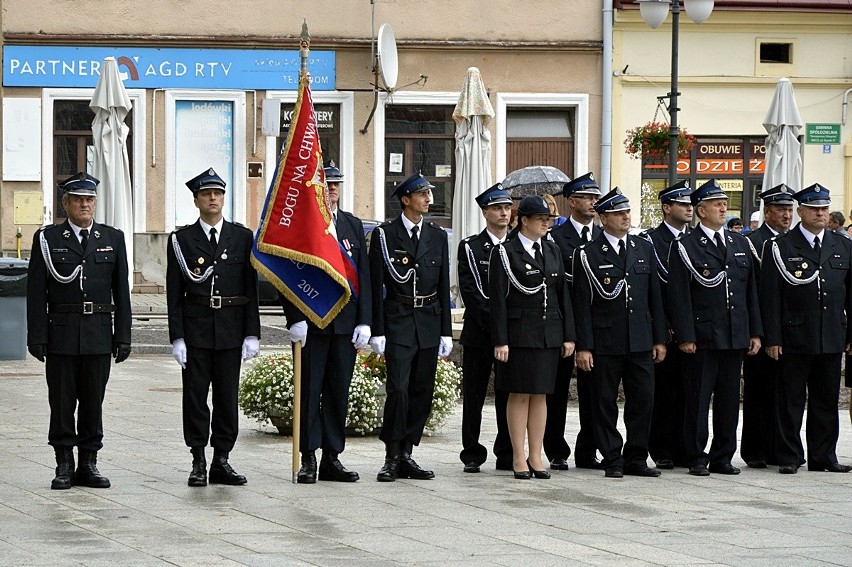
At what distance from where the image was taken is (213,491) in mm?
9828

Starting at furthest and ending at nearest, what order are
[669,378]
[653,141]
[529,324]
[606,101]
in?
[606,101], [653,141], [669,378], [529,324]

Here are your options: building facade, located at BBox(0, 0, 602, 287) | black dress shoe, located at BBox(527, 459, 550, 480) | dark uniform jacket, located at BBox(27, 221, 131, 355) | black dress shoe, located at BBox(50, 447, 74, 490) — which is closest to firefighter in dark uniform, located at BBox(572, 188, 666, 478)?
black dress shoe, located at BBox(527, 459, 550, 480)

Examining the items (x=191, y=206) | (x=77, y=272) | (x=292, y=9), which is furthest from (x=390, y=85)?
(x=77, y=272)

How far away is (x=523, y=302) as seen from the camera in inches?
420

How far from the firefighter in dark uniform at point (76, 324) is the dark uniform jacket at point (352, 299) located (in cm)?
113

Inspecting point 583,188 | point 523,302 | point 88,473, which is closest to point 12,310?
point 88,473

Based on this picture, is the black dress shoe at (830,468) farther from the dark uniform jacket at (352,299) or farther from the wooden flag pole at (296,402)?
the wooden flag pole at (296,402)

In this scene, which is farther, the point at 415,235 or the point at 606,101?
the point at 606,101

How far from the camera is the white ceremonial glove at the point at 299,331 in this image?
1035cm

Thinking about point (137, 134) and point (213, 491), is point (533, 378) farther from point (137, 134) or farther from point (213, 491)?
point (137, 134)

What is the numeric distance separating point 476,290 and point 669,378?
5.30 ft

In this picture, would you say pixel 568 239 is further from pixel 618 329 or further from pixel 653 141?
pixel 653 141

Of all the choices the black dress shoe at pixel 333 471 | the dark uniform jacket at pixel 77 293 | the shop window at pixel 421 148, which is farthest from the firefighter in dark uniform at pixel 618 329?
the shop window at pixel 421 148

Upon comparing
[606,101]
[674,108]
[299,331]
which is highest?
[606,101]
